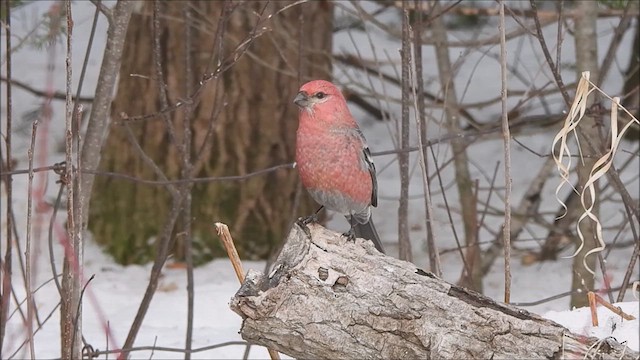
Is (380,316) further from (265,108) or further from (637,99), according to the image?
(637,99)

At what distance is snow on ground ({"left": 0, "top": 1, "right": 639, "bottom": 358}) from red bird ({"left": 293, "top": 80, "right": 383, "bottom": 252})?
717 mm

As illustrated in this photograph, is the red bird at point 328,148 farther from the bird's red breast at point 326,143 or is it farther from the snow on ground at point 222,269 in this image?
the snow on ground at point 222,269

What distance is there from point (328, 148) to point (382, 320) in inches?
30.6

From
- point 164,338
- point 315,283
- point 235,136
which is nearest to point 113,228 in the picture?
point 235,136

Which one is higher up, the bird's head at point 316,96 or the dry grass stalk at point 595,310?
the bird's head at point 316,96

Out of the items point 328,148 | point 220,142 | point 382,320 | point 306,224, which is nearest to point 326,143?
point 328,148

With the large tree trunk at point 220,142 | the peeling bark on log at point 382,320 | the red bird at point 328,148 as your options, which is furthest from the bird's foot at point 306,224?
the large tree trunk at point 220,142

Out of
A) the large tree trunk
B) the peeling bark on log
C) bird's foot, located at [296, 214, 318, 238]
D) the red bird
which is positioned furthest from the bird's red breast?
the large tree trunk

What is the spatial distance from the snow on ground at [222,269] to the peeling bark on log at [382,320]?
0.35 meters

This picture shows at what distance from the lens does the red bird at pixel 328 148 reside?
2.92 meters

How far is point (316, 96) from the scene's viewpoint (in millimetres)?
2922

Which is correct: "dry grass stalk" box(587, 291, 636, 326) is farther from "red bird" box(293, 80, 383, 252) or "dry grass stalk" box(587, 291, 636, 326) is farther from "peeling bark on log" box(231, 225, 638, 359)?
"red bird" box(293, 80, 383, 252)

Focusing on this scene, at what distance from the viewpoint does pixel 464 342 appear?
225cm

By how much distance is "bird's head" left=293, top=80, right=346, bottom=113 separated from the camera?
291cm
